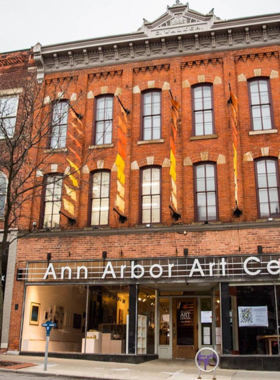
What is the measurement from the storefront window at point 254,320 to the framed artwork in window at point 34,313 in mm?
7926

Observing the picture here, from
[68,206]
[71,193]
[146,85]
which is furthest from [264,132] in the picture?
[68,206]

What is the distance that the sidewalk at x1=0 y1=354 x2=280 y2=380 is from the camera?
1271cm

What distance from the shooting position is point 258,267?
16250 millimetres

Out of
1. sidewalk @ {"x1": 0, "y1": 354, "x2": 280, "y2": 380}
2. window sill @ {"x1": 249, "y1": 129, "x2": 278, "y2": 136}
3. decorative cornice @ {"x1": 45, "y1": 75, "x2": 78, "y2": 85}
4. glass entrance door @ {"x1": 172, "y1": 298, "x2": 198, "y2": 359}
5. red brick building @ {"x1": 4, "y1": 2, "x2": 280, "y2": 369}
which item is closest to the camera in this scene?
sidewalk @ {"x1": 0, "y1": 354, "x2": 280, "y2": 380}

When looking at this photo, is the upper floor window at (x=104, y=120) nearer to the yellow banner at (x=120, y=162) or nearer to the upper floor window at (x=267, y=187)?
the yellow banner at (x=120, y=162)

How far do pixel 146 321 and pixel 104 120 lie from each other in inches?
355

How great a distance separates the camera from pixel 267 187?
57.9 feet

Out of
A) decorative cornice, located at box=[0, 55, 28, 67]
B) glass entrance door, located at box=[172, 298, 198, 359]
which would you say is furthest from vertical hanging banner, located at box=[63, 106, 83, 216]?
glass entrance door, located at box=[172, 298, 198, 359]

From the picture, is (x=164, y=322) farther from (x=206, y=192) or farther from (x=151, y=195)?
(x=206, y=192)

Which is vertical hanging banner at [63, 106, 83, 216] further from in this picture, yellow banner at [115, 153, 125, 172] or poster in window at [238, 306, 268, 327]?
poster in window at [238, 306, 268, 327]

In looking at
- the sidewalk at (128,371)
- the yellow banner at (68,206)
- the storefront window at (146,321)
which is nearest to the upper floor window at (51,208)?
the yellow banner at (68,206)

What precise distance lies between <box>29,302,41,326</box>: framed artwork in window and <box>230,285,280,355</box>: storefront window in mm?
7926

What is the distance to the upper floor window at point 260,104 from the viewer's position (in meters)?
18.7

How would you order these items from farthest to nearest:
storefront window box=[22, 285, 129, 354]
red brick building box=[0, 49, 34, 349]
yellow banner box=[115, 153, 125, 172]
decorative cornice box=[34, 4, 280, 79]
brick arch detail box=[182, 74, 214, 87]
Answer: red brick building box=[0, 49, 34, 349], brick arch detail box=[182, 74, 214, 87], decorative cornice box=[34, 4, 280, 79], yellow banner box=[115, 153, 125, 172], storefront window box=[22, 285, 129, 354]
